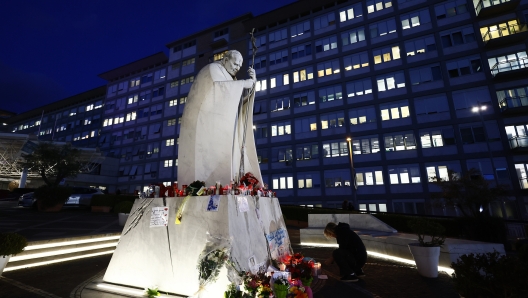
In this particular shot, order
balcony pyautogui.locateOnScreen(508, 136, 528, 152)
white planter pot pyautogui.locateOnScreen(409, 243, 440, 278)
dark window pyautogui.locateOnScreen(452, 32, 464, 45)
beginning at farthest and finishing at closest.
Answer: dark window pyautogui.locateOnScreen(452, 32, 464, 45)
balcony pyautogui.locateOnScreen(508, 136, 528, 152)
white planter pot pyautogui.locateOnScreen(409, 243, 440, 278)

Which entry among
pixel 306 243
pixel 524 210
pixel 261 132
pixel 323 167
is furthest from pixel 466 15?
pixel 306 243

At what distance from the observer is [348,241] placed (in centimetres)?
648

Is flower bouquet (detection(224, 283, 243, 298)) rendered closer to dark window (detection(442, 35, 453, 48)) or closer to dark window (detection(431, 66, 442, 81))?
dark window (detection(431, 66, 442, 81))

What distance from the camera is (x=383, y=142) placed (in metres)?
29.4

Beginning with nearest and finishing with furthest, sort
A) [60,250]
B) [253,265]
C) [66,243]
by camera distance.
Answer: [253,265] < [60,250] < [66,243]

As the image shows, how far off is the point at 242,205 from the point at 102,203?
24.2 metres

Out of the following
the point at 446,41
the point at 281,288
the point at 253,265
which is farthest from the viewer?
the point at 446,41

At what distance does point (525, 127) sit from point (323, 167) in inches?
761

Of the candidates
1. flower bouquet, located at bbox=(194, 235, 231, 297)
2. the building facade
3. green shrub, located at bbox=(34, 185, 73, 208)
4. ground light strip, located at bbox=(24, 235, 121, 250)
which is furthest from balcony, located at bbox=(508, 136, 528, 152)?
green shrub, located at bbox=(34, 185, 73, 208)

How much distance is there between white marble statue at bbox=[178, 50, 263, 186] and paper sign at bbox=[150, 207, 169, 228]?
107 centimetres

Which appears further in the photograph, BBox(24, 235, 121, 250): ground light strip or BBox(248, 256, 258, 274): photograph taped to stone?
BBox(24, 235, 121, 250): ground light strip

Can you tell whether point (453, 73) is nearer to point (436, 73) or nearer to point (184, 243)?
point (436, 73)

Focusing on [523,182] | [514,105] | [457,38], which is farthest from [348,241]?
[457,38]

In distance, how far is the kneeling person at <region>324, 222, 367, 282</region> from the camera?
6.10 metres
